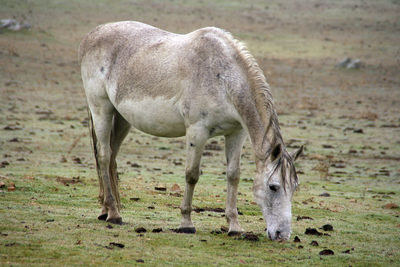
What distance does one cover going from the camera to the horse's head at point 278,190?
6.97 m

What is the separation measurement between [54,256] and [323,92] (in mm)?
23407

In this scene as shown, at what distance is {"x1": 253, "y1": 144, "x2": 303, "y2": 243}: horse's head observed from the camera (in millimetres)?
6973

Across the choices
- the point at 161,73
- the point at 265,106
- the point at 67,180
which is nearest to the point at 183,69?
the point at 161,73

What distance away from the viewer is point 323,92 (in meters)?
28.2

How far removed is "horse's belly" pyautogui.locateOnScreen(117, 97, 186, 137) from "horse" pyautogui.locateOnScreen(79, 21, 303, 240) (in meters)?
0.01

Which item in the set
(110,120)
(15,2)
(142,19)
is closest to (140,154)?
(110,120)

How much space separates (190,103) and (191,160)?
2.39ft

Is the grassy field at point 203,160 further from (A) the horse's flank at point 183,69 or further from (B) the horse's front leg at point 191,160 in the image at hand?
(A) the horse's flank at point 183,69

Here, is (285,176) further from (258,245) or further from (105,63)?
(105,63)

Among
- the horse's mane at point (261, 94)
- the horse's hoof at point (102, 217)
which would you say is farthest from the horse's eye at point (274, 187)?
the horse's hoof at point (102, 217)

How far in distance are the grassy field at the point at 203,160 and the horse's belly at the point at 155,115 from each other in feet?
4.27

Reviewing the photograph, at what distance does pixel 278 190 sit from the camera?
23.0ft

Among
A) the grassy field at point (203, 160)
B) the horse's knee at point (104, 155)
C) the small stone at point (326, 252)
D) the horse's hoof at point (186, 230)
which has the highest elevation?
the horse's knee at point (104, 155)

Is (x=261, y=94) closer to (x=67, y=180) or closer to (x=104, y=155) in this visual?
(x=104, y=155)
